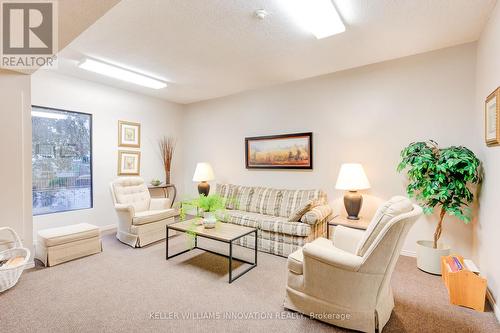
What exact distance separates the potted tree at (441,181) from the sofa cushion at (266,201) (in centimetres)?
184

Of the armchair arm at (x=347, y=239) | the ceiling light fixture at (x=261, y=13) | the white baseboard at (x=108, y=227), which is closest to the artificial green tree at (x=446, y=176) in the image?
the armchair arm at (x=347, y=239)

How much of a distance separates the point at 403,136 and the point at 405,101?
1.50 feet

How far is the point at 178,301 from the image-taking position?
2.17 metres

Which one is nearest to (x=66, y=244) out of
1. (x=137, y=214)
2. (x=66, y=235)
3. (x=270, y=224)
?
(x=66, y=235)

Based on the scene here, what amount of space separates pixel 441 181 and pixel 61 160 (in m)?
5.19

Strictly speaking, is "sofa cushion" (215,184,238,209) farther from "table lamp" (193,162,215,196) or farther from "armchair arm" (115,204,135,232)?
"armchair arm" (115,204,135,232)

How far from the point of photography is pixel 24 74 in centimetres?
277

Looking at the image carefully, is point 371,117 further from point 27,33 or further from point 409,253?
point 27,33

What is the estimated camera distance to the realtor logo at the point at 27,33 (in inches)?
68.1

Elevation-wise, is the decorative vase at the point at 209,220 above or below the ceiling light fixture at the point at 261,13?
below

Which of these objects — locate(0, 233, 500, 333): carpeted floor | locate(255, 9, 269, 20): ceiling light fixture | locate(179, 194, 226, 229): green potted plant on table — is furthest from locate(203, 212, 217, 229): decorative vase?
locate(255, 9, 269, 20): ceiling light fixture

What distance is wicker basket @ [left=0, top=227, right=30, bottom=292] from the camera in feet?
7.36

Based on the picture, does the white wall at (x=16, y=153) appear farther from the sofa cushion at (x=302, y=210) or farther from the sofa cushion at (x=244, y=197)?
the sofa cushion at (x=302, y=210)

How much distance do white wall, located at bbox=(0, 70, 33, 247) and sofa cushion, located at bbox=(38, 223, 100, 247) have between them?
16cm
